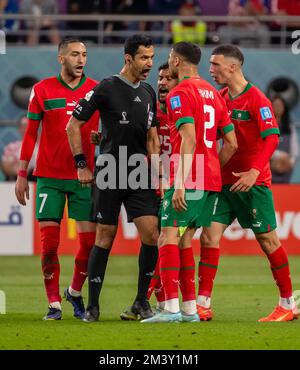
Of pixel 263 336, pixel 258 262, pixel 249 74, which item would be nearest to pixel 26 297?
pixel 263 336

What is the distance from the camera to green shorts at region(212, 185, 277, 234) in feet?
33.7

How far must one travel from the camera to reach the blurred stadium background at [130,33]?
22000mm

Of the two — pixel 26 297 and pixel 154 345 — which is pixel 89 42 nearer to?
pixel 26 297

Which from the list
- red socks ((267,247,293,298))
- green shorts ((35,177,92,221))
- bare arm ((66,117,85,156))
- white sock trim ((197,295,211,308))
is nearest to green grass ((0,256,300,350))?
white sock trim ((197,295,211,308))

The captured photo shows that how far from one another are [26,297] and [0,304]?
1.01 meters

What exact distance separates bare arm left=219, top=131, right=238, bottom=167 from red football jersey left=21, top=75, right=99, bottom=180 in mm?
1321

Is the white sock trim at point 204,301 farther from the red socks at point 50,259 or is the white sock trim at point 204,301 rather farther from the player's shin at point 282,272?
the red socks at point 50,259

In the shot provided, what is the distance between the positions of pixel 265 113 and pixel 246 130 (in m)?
0.28

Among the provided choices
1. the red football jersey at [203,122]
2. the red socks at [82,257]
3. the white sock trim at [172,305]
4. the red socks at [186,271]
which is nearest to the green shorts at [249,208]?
the red socks at [186,271]

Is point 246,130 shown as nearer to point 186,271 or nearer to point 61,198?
point 186,271

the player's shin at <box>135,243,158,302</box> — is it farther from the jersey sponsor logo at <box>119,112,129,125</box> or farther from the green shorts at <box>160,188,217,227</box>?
the jersey sponsor logo at <box>119,112,129,125</box>

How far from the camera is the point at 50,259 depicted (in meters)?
10.4

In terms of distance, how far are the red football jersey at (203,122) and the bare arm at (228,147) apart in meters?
0.06

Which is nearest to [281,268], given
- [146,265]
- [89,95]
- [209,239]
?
Answer: [209,239]
